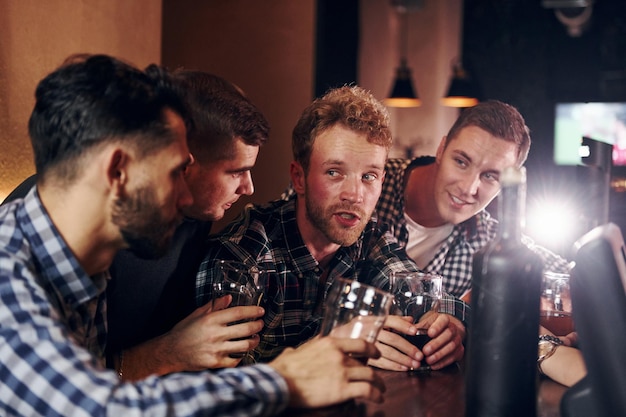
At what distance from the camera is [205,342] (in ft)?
4.96

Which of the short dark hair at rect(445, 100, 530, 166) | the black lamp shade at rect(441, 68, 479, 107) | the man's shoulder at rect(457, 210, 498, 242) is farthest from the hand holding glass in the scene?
the black lamp shade at rect(441, 68, 479, 107)

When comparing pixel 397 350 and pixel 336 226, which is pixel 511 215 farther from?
pixel 336 226

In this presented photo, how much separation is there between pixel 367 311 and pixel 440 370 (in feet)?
1.64

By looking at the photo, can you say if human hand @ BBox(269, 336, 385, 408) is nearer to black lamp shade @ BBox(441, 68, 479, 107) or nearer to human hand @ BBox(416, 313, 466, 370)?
human hand @ BBox(416, 313, 466, 370)

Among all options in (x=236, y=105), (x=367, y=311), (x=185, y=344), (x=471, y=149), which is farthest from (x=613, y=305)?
(x=471, y=149)

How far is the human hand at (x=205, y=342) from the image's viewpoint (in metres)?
1.50

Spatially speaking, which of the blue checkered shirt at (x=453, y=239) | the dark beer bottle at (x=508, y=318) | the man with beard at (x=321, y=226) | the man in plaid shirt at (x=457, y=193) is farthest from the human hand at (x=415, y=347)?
the blue checkered shirt at (x=453, y=239)

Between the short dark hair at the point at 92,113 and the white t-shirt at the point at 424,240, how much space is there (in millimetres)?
1843

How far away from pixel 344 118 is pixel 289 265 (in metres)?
0.44

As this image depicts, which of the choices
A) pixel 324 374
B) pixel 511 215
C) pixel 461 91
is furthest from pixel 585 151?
pixel 461 91

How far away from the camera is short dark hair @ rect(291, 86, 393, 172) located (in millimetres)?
2105

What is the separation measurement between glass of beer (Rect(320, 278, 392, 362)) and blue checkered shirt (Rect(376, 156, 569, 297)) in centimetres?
158

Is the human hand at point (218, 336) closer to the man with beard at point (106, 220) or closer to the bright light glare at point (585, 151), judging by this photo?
the man with beard at point (106, 220)

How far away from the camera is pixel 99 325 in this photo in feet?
4.72
